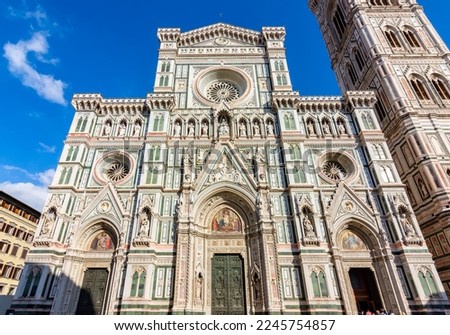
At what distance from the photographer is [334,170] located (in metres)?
18.8

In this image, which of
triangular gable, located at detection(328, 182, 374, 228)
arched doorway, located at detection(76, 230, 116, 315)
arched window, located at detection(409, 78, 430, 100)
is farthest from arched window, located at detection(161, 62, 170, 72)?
arched window, located at detection(409, 78, 430, 100)

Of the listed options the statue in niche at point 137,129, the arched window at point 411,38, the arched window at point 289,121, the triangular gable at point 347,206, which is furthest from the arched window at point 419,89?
the statue in niche at point 137,129

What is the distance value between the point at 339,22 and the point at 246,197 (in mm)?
29619

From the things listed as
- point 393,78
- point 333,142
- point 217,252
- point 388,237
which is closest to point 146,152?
point 217,252

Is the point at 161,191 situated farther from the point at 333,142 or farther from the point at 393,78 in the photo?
the point at 393,78

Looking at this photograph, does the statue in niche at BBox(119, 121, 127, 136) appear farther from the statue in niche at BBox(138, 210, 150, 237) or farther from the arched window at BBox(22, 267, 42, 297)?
the arched window at BBox(22, 267, 42, 297)

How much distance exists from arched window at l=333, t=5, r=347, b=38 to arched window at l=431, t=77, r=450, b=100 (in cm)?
1315

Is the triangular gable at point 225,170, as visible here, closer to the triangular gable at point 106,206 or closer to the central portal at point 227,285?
the central portal at point 227,285

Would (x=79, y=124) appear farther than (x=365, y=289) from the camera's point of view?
Yes

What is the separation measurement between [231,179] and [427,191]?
14.0 metres

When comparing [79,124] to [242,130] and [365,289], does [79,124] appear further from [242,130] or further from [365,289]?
[365,289]

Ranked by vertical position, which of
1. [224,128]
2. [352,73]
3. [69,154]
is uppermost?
[352,73]

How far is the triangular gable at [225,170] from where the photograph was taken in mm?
17234

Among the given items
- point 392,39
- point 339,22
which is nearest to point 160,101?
point 392,39
